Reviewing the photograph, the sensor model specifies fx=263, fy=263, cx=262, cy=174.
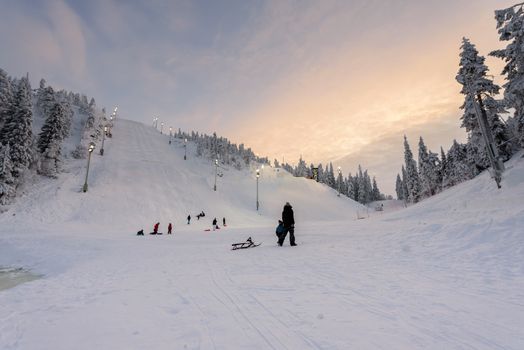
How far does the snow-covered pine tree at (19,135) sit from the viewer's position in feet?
107

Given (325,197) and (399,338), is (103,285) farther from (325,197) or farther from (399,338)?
(325,197)

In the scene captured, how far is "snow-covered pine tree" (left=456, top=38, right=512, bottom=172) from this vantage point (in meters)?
28.3

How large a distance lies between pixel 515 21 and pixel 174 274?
21650 mm

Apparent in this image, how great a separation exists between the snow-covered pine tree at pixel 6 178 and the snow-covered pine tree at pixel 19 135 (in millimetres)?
1761

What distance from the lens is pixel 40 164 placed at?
38.0m

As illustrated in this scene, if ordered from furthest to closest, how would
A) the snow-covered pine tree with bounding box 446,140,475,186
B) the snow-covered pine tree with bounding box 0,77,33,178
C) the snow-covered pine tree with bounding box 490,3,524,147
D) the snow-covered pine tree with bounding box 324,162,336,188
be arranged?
the snow-covered pine tree with bounding box 324,162,336,188, the snow-covered pine tree with bounding box 446,140,475,186, the snow-covered pine tree with bounding box 0,77,33,178, the snow-covered pine tree with bounding box 490,3,524,147

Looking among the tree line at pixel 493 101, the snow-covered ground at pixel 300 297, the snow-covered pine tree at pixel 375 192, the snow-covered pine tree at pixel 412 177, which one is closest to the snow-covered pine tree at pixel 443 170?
the tree line at pixel 493 101

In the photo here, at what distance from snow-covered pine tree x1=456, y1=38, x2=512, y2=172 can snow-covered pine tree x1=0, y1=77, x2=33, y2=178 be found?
173 ft

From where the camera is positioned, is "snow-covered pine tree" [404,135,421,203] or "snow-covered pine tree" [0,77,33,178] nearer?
"snow-covered pine tree" [0,77,33,178]

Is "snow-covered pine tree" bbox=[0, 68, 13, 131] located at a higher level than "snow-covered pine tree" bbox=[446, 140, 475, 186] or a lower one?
higher

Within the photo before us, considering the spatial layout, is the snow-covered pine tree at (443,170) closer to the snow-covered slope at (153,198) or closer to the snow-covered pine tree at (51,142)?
the snow-covered slope at (153,198)

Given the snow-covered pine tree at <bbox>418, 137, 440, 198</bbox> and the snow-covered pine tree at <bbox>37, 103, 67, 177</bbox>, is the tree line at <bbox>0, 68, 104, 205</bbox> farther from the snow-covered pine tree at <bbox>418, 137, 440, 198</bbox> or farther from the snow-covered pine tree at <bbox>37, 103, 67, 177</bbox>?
the snow-covered pine tree at <bbox>418, 137, 440, 198</bbox>

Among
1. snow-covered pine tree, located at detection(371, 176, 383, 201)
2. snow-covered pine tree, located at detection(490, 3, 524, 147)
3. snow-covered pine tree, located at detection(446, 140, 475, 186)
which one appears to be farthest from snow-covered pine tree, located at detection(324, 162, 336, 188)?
snow-covered pine tree, located at detection(490, 3, 524, 147)

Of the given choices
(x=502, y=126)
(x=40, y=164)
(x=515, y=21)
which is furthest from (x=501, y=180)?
(x=40, y=164)
